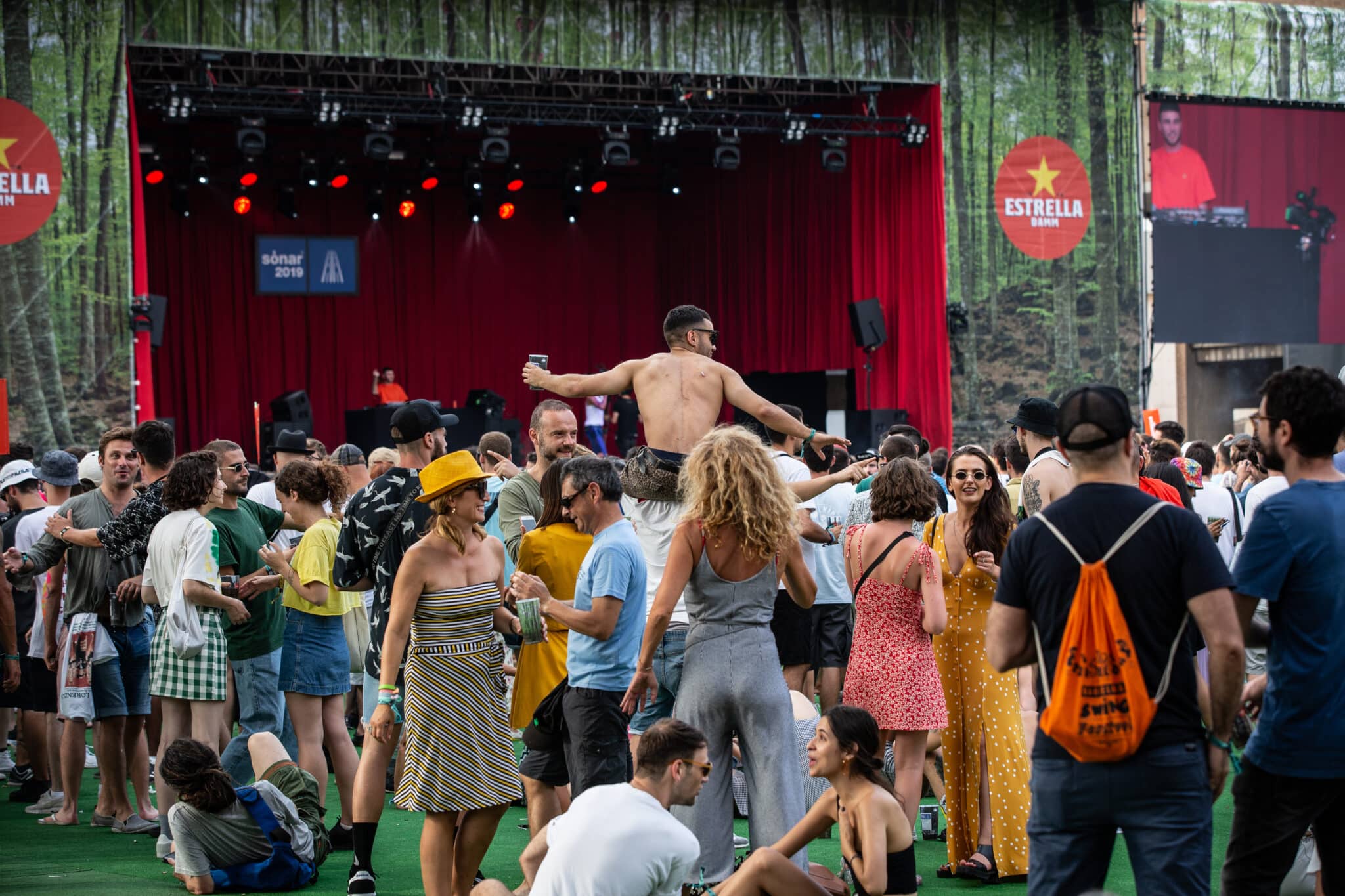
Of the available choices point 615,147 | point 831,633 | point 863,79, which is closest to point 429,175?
point 615,147

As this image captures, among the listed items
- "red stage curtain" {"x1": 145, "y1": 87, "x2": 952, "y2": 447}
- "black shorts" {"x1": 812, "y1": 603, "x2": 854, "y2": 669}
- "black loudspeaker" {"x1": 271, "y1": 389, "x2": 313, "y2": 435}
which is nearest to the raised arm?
"black shorts" {"x1": 812, "y1": 603, "x2": 854, "y2": 669}

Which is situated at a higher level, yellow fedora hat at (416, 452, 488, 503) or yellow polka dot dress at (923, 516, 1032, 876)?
yellow fedora hat at (416, 452, 488, 503)

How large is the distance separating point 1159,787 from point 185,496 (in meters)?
3.87

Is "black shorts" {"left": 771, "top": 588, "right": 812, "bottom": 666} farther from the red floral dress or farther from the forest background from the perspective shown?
the forest background

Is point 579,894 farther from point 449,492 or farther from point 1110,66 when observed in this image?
point 1110,66

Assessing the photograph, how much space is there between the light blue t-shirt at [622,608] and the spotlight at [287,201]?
16.8m

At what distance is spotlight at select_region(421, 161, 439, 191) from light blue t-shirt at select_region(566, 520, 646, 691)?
52.5 ft

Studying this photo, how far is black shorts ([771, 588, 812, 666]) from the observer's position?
6.38 meters

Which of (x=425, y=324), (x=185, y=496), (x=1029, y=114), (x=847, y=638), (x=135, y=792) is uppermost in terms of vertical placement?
(x=1029, y=114)

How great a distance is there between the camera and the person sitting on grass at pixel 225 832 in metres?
4.98

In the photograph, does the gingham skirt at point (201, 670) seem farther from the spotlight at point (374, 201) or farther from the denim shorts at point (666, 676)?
the spotlight at point (374, 201)

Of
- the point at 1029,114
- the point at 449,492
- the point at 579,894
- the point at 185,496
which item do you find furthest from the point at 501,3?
the point at 579,894

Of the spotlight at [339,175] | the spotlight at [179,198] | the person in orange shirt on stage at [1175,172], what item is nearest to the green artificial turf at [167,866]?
the person in orange shirt on stage at [1175,172]

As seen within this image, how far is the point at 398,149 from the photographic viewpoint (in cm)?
2100
